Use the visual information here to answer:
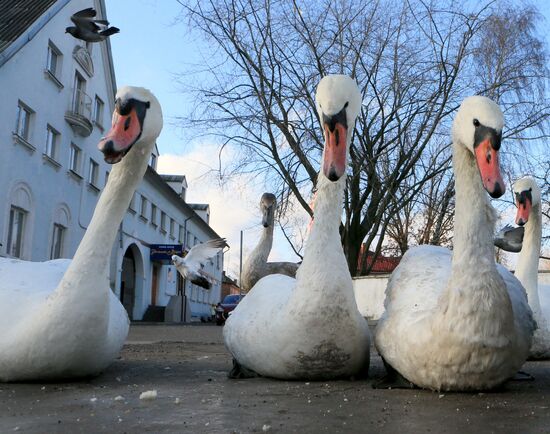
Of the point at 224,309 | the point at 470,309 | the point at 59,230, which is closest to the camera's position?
the point at 470,309

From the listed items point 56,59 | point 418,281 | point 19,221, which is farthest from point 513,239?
point 56,59

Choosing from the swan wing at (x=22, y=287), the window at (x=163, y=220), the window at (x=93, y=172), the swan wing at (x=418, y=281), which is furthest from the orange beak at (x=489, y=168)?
the window at (x=163, y=220)

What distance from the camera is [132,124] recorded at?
3900mm

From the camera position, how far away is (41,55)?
821 inches

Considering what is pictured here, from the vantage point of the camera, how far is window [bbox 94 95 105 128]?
26859 mm

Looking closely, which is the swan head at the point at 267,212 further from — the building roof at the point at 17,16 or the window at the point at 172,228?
the window at the point at 172,228

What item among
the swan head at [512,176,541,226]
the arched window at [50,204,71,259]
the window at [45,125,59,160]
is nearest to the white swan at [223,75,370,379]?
the swan head at [512,176,541,226]

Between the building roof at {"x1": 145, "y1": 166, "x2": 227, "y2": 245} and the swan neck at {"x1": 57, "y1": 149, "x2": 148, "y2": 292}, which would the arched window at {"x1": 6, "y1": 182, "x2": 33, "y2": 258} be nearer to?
the building roof at {"x1": 145, "y1": 166, "x2": 227, "y2": 245}

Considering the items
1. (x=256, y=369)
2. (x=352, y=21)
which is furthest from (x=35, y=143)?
(x=256, y=369)

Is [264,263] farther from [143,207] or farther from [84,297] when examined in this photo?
[143,207]

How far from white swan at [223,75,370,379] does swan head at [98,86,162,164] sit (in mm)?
1060

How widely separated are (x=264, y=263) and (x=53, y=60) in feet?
59.8

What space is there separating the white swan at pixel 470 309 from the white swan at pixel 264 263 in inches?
134

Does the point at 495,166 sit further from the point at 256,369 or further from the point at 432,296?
the point at 256,369
